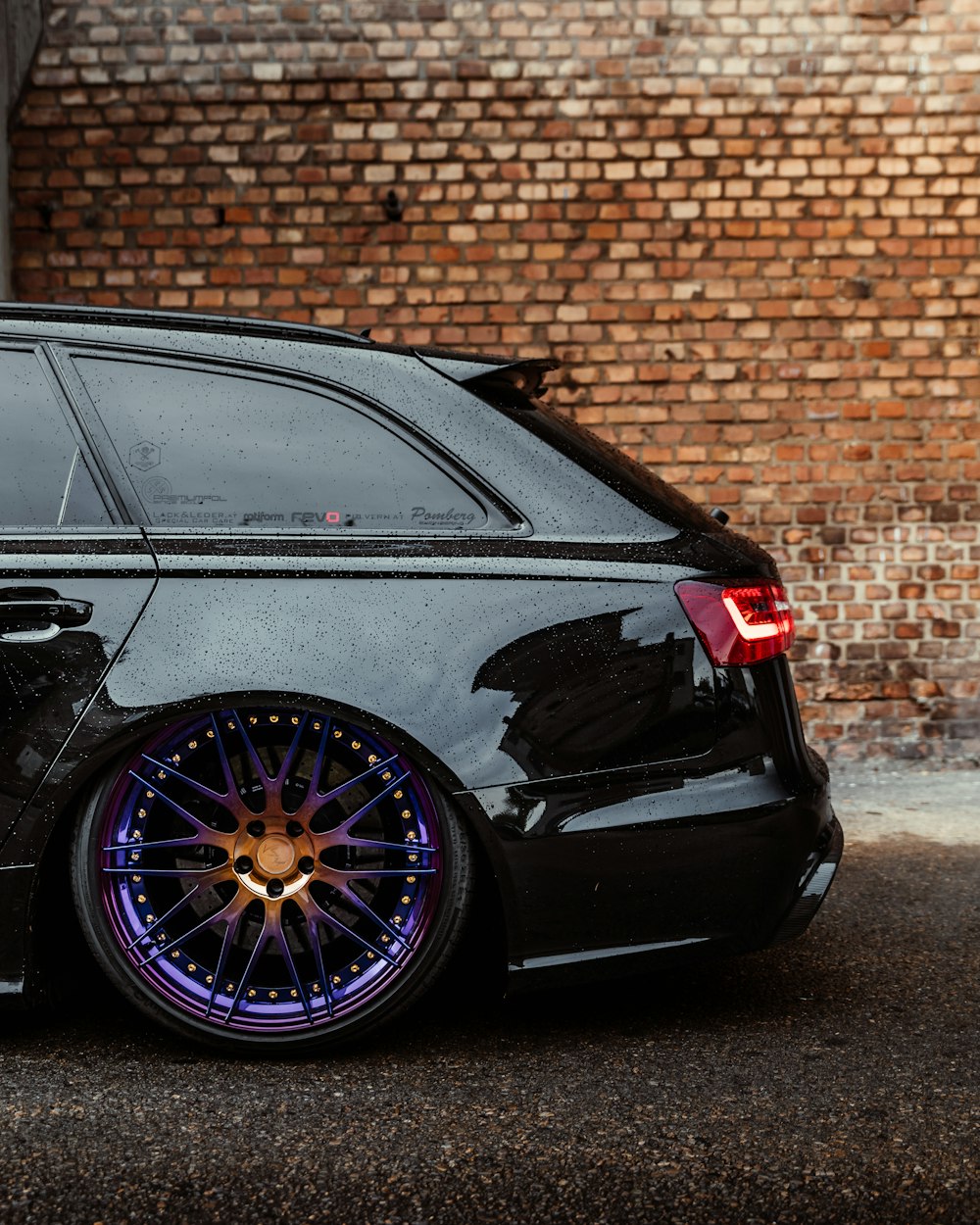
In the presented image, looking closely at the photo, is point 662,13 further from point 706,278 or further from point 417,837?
point 417,837

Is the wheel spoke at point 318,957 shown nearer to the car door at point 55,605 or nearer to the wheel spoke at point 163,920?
the wheel spoke at point 163,920

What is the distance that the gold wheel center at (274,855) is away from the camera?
295 cm

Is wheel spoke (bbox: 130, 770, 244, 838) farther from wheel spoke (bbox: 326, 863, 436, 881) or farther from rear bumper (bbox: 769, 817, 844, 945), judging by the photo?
rear bumper (bbox: 769, 817, 844, 945)

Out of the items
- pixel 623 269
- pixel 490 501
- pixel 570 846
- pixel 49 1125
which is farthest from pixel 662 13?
pixel 49 1125

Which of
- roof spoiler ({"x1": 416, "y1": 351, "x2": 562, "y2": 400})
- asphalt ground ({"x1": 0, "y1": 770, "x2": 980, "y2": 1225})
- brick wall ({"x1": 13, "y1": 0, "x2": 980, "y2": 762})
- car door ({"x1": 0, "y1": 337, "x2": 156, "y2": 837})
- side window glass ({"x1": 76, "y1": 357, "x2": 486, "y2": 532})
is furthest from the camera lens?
brick wall ({"x1": 13, "y1": 0, "x2": 980, "y2": 762})

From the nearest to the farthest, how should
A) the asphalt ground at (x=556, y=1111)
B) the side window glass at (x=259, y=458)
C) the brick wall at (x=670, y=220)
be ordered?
the asphalt ground at (x=556, y=1111), the side window glass at (x=259, y=458), the brick wall at (x=670, y=220)

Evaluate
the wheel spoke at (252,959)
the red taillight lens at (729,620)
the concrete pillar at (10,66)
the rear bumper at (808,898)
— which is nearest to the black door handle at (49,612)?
the wheel spoke at (252,959)

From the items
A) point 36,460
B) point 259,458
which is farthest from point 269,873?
point 36,460

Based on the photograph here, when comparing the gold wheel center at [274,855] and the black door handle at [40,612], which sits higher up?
the black door handle at [40,612]

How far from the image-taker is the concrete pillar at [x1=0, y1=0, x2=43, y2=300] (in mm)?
6938

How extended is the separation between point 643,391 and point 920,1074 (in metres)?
4.58

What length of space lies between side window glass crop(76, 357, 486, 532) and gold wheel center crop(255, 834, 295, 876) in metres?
0.68

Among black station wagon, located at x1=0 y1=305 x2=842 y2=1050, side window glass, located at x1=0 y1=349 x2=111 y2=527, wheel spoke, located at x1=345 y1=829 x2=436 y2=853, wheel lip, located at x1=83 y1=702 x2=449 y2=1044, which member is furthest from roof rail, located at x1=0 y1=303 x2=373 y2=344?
wheel spoke, located at x1=345 y1=829 x2=436 y2=853

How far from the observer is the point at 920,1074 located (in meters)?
2.94
